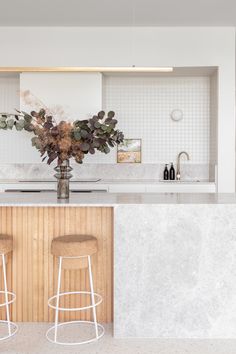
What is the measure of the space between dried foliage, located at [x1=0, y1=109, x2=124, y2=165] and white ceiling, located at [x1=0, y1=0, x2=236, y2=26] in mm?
1922

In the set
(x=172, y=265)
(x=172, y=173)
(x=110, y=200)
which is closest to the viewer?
(x=172, y=265)

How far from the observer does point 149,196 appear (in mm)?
3650

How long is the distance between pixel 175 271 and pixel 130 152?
315cm

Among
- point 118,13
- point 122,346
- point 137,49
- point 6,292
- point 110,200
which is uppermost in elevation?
point 118,13

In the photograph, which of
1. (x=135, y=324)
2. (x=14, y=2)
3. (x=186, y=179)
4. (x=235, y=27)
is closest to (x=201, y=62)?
(x=235, y=27)

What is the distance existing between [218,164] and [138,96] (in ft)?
4.84

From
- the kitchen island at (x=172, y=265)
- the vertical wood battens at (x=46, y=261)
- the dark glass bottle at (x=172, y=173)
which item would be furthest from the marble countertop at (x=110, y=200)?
the dark glass bottle at (x=172, y=173)

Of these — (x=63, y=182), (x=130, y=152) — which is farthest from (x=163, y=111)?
(x=63, y=182)

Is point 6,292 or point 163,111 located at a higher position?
point 163,111

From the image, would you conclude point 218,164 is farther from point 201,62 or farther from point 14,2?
point 14,2

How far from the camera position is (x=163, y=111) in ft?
20.1

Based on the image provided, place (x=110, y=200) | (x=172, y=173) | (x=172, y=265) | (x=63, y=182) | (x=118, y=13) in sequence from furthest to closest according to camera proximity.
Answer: (x=172, y=173), (x=118, y=13), (x=63, y=182), (x=110, y=200), (x=172, y=265)

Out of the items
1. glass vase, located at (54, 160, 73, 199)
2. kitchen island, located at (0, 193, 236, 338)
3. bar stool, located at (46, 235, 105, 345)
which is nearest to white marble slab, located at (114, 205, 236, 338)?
kitchen island, located at (0, 193, 236, 338)

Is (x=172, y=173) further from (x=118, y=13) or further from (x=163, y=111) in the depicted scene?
(x=118, y=13)
